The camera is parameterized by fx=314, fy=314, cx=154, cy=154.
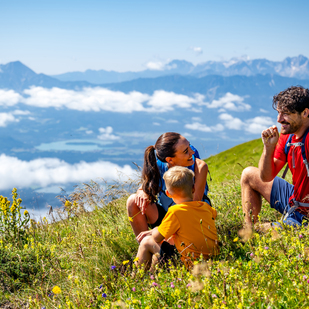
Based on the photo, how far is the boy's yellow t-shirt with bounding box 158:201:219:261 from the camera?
136 inches

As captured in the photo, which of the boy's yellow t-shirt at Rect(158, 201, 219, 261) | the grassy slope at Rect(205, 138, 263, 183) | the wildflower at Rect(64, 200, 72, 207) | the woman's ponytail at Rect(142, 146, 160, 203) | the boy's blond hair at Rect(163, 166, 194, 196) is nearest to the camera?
the boy's yellow t-shirt at Rect(158, 201, 219, 261)

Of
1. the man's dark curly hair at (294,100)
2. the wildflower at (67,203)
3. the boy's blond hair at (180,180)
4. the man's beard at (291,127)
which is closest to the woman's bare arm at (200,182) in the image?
the boy's blond hair at (180,180)

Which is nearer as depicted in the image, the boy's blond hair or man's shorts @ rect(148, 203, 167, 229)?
the boy's blond hair

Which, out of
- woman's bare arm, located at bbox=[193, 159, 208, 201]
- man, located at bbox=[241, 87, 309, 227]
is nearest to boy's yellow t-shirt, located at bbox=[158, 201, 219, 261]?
man, located at bbox=[241, 87, 309, 227]

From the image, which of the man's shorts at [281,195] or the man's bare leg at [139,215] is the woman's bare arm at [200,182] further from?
the man's shorts at [281,195]

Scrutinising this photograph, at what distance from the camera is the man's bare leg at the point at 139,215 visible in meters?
4.43

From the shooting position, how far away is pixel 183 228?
3.49m

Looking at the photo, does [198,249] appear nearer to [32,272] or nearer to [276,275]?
[276,275]

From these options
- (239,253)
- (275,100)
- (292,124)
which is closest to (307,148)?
(292,124)

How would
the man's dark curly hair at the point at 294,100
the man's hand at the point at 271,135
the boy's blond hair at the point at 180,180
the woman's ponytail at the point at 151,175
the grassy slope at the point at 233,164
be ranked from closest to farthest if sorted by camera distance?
the boy's blond hair at the point at 180,180 < the man's dark curly hair at the point at 294,100 < the man's hand at the point at 271,135 < the woman's ponytail at the point at 151,175 < the grassy slope at the point at 233,164

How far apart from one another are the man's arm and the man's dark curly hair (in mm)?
303

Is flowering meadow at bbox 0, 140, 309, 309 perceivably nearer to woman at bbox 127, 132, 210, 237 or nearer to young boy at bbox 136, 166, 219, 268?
young boy at bbox 136, 166, 219, 268

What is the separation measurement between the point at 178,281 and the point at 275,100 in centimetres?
267

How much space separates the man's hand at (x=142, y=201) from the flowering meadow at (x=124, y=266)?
28.3 inches
